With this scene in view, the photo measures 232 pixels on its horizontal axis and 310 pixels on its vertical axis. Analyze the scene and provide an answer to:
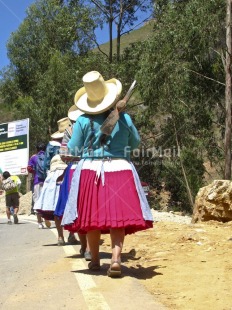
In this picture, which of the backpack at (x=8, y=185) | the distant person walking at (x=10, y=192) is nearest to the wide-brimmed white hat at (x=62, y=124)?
the distant person walking at (x=10, y=192)

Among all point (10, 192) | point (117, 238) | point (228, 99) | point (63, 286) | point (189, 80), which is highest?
point (189, 80)

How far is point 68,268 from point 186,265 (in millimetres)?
1152

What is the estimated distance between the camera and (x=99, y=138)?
217 inches

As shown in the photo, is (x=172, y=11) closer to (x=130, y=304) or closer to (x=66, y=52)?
Answer: (x=66, y=52)

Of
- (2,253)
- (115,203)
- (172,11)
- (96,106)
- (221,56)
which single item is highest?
(172,11)

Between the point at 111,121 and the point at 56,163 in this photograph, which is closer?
the point at 111,121

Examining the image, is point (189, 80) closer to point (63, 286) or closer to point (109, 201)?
point (109, 201)

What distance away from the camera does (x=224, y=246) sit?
6500mm

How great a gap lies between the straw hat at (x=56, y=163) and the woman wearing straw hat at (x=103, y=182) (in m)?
2.66

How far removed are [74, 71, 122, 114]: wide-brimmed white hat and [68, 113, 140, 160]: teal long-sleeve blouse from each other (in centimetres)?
8

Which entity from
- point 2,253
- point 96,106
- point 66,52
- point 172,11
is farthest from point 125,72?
point 96,106

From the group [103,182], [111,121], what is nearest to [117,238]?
[103,182]

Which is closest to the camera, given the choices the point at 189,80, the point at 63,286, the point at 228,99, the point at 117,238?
the point at 63,286

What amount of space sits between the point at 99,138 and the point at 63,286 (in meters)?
1.40
